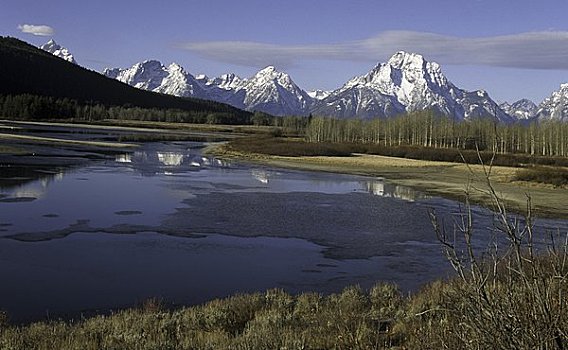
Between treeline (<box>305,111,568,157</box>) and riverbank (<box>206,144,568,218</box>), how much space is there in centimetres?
2837

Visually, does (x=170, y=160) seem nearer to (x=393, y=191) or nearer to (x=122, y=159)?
(x=122, y=159)

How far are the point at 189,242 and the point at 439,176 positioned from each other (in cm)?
3635

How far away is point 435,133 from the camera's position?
10712cm

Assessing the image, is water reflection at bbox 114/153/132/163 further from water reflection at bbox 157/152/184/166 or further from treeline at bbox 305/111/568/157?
treeline at bbox 305/111/568/157

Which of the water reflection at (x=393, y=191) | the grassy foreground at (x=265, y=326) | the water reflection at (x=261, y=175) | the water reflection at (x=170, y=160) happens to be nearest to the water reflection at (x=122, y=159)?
the water reflection at (x=170, y=160)

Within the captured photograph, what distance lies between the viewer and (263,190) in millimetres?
34375

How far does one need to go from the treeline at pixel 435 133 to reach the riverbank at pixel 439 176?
28.4 meters

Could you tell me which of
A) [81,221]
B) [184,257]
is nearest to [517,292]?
[184,257]

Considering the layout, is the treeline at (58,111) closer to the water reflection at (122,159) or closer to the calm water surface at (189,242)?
the water reflection at (122,159)

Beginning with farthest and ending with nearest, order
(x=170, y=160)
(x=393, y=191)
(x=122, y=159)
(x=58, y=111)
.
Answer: (x=58, y=111) < (x=170, y=160) < (x=122, y=159) < (x=393, y=191)

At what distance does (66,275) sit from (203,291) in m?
3.25

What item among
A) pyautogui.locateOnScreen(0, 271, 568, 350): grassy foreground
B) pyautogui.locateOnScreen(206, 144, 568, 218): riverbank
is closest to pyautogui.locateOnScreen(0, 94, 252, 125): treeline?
pyautogui.locateOnScreen(206, 144, 568, 218): riverbank

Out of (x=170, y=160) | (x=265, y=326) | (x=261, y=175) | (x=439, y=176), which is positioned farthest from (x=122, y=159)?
(x=265, y=326)

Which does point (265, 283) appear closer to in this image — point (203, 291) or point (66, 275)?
point (203, 291)
